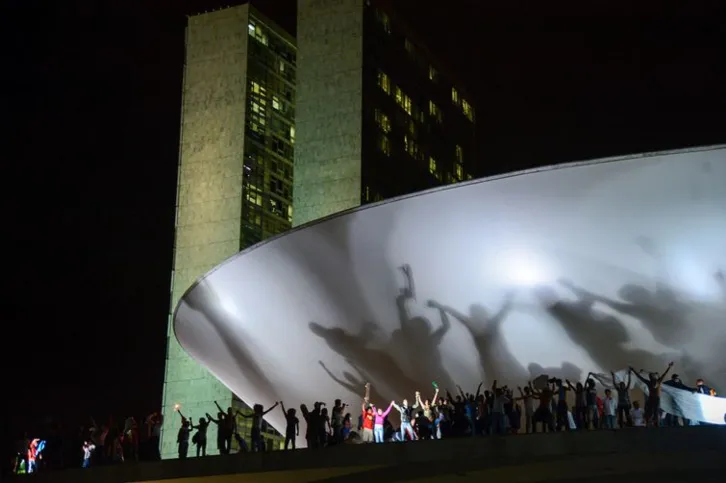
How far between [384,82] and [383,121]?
6.64 feet

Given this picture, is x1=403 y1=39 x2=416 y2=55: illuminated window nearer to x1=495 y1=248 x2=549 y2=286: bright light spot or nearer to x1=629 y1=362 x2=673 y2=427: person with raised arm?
x1=495 y1=248 x2=549 y2=286: bright light spot

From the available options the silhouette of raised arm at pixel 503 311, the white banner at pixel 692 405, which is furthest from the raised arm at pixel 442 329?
the white banner at pixel 692 405

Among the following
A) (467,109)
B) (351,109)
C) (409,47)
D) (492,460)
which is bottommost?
(492,460)

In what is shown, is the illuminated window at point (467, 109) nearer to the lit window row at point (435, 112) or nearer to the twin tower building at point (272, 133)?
the lit window row at point (435, 112)

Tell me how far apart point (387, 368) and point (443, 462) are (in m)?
5.80

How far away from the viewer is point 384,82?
168 feet

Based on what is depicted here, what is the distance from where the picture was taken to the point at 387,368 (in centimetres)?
2192

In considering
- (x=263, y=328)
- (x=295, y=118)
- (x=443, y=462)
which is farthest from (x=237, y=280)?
(x=295, y=118)

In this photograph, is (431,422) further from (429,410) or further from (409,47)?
(409,47)

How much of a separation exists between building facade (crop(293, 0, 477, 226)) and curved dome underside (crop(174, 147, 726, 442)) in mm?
24357

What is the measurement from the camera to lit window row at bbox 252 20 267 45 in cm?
5088

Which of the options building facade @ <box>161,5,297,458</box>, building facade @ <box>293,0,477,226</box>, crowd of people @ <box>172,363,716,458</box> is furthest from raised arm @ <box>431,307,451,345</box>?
building facade @ <box>161,5,297,458</box>

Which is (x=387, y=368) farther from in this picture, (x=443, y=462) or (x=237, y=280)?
(x=443, y=462)

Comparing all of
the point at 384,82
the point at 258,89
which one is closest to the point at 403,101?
the point at 384,82
